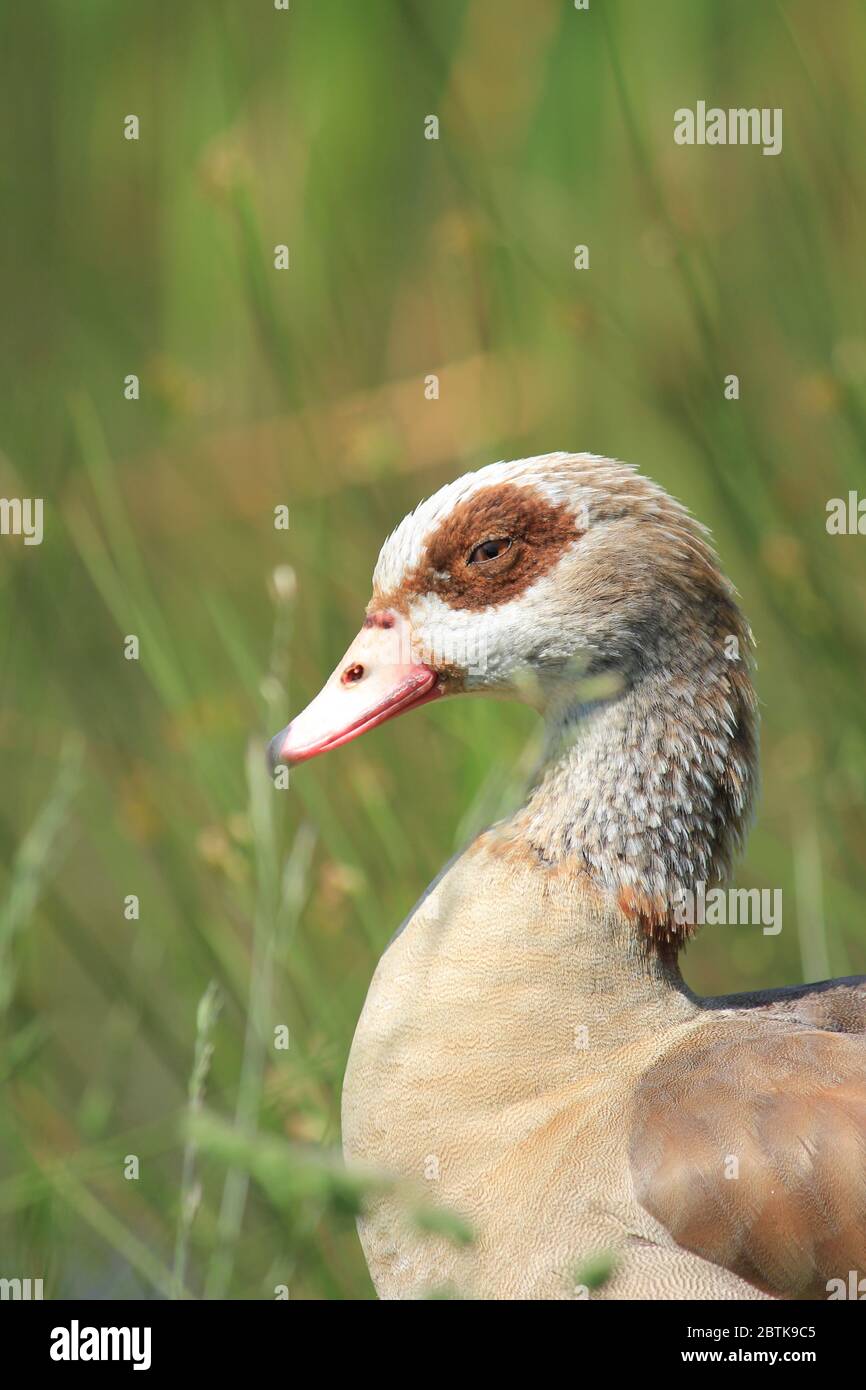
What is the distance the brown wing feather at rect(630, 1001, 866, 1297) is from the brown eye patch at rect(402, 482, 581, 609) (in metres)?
0.89

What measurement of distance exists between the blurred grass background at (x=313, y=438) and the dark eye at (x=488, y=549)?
0.36 m

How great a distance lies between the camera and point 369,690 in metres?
2.92

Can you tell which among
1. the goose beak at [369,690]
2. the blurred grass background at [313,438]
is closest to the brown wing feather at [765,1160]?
the blurred grass background at [313,438]

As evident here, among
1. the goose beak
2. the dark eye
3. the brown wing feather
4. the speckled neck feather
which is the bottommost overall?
the brown wing feather

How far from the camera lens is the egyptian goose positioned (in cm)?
253

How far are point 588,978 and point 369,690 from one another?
639 millimetres

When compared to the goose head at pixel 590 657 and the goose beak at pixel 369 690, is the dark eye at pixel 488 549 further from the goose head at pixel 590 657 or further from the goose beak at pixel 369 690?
the goose beak at pixel 369 690

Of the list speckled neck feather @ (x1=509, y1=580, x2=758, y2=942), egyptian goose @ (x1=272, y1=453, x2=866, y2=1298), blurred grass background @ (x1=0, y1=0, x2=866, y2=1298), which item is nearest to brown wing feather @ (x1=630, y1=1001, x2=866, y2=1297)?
egyptian goose @ (x1=272, y1=453, x2=866, y2=1298)

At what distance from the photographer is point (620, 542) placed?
2875 mm

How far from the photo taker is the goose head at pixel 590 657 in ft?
9.29

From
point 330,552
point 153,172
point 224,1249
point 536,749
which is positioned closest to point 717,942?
point 330,552

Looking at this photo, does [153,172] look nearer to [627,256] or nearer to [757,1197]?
[627,256]

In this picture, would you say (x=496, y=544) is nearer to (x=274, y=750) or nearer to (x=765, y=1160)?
(x=274, y=750)

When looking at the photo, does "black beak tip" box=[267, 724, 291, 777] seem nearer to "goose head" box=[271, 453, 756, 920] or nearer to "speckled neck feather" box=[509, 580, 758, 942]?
"goose head" box=[271, 453, 756, 920]
